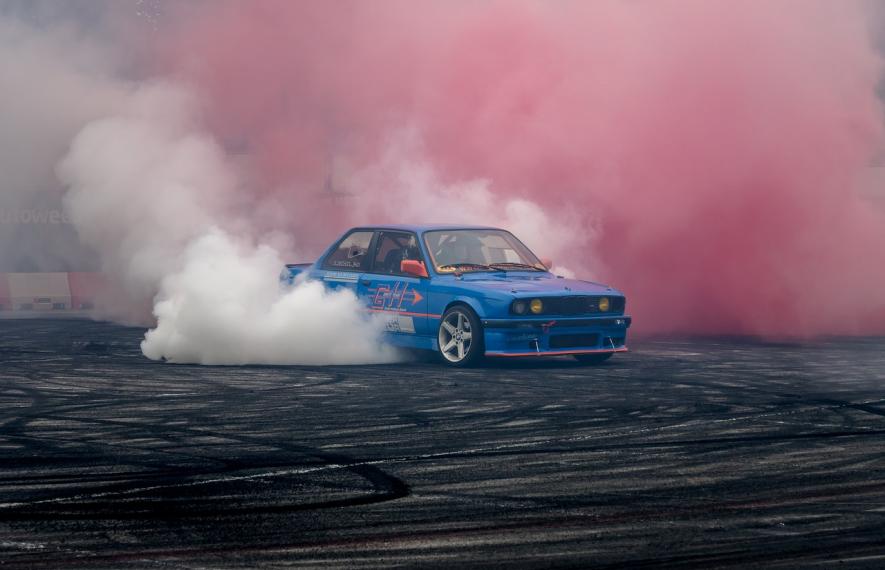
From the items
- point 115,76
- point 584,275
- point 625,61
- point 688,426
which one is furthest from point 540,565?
point 115,76

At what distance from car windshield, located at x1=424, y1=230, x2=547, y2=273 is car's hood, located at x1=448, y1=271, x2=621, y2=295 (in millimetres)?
171

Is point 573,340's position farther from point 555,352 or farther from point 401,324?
point 401,324

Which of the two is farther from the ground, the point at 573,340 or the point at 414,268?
the point at 414,268

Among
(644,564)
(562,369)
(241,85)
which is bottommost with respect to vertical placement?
(644,564)

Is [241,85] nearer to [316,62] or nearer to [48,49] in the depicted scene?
[316,62]

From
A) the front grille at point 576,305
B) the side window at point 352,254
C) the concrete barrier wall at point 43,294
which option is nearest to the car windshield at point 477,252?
the side window at point 352,254

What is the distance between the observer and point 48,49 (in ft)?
62.8

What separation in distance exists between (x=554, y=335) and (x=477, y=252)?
1.45 metres

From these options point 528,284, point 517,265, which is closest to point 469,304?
point 528,284

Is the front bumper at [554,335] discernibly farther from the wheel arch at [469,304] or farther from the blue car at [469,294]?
the wheel arch at [469,304]

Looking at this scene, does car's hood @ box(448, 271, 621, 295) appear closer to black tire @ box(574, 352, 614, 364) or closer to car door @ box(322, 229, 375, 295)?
black tire @ box(574, 352, 614, 364)

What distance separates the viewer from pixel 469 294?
1282 cm

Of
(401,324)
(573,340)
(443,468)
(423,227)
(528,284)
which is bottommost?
(443,468)

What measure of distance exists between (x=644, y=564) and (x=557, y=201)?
11855mm
